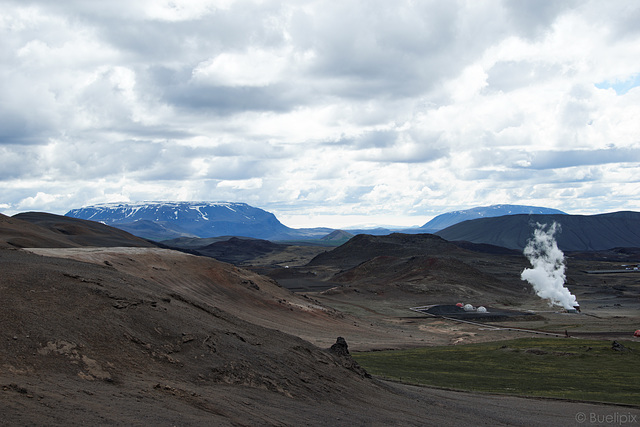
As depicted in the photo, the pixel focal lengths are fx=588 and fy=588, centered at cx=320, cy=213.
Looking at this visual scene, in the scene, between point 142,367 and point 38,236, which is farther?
point 38,236

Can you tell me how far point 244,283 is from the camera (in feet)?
263

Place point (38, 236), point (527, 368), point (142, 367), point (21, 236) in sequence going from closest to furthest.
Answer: point (142, 367) < point (527, 368) < point (21, 236) < point (38, 236)

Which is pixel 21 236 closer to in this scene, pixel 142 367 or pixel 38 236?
pixel 38 236

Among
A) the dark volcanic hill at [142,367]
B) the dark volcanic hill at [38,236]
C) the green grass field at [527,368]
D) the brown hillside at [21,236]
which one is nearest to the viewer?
the dark volcanic hill at [142,367]

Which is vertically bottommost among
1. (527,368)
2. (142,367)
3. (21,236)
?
(527,368)

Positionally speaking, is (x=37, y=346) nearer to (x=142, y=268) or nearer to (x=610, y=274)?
(x=142, y=268)

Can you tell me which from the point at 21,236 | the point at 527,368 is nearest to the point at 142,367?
the point at 527,368

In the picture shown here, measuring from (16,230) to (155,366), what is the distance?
304 ft

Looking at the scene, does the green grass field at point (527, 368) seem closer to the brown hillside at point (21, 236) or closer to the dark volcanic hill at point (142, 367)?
the dark volcanic hill at point (142, 367)

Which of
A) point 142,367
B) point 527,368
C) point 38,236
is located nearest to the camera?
point 142,367

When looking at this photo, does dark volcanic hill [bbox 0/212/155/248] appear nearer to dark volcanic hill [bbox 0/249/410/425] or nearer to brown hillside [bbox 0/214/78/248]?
brown hillside [bbox 0/214/78/248]

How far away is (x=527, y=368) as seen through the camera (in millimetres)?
46156

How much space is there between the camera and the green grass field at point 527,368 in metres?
37.4

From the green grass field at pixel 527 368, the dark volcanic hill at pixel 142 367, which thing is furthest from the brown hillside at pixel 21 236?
the dark volcanic hill at pixel 142 367
